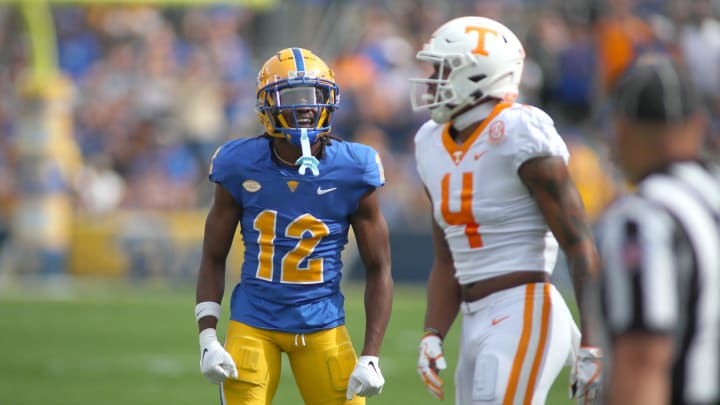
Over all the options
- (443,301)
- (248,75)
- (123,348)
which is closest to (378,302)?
(443,301)

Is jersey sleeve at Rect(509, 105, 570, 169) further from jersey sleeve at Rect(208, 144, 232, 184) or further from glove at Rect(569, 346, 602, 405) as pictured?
jersey sleeve at Rect(208, 144, 232, 184)

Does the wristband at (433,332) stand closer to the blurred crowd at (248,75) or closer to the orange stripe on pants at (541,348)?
the orange stripe on pants at (541,348)

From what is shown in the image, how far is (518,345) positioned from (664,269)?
1.61 m

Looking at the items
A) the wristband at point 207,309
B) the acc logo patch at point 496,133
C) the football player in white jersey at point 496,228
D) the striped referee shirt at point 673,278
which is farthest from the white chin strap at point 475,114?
the striped referee shirt at point 673,278

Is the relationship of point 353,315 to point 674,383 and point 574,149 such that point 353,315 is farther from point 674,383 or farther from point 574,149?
point 674,383

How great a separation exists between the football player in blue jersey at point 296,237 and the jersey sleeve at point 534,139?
0.62 metres

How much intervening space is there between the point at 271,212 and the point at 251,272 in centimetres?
24

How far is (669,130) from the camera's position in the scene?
→ 117 inches

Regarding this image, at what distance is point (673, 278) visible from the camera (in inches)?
109

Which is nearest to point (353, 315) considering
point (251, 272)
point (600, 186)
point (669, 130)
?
point (600, 186)

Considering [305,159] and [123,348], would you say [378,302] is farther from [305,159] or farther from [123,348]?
[123,348]

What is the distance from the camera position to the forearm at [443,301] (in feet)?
15.5

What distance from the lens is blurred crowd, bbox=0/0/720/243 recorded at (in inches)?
589

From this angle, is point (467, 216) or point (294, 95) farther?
point (294, 95)
